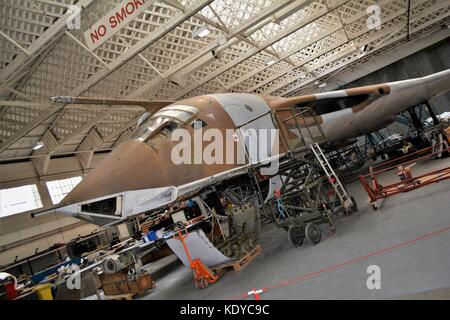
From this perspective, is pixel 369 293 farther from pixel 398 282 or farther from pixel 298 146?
pixel 298 146

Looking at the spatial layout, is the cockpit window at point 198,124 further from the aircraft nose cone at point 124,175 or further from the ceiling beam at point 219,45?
the ceiling beam at point 219,45

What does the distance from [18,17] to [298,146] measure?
11.0 meters

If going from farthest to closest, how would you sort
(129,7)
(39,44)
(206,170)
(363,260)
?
(39,44) → (129,7) → (206,170) → (363,260)

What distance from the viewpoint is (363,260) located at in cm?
436

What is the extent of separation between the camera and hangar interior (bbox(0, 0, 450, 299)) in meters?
4.98

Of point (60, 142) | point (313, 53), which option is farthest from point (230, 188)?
point (313, 53)

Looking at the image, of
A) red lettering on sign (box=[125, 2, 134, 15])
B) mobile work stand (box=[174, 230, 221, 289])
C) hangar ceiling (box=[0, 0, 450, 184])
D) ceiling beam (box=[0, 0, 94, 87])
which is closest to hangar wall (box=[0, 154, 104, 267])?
hangar ceiling (box=[0, 0, 450, 184])

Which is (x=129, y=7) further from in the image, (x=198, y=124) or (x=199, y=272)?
(x=199, y=272)

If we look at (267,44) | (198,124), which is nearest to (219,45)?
(267,44)

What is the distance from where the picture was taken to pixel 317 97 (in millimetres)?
8914

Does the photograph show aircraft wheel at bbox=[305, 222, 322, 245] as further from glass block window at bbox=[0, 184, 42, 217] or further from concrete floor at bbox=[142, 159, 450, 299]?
glass block window at bbox=[0, 184, 42, 217]

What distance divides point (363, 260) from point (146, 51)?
1580 centimetres
